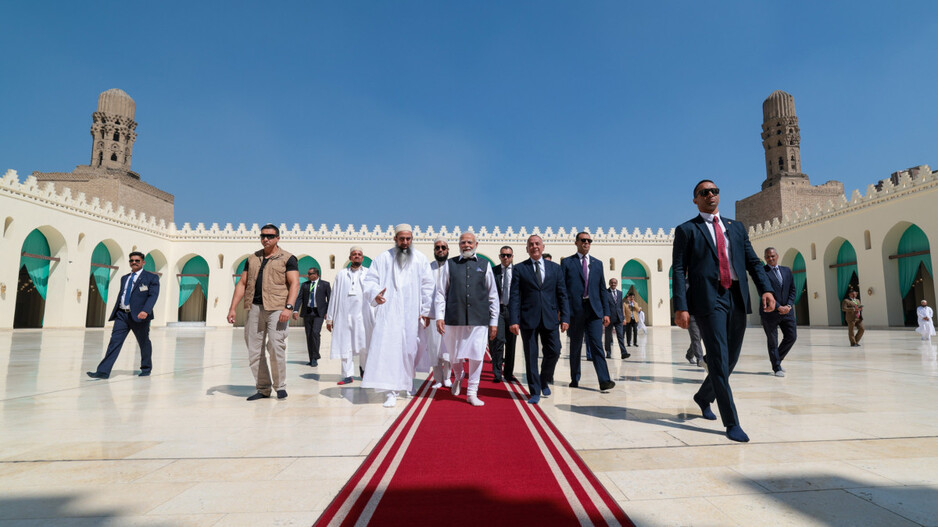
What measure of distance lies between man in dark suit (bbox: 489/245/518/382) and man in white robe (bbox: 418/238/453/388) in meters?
0.66

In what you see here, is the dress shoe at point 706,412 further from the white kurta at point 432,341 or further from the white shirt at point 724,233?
the white kurta at point 432,341

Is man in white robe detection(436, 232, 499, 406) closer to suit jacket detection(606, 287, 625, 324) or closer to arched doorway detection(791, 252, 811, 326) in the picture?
suit jacket detection(606, 287, 625, 324)

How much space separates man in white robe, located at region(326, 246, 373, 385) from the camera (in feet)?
20.2

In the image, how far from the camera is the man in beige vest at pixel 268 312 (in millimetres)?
4809

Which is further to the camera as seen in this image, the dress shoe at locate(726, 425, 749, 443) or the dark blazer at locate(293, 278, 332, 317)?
the dark blazer at locate(293, 278, 332, 317)

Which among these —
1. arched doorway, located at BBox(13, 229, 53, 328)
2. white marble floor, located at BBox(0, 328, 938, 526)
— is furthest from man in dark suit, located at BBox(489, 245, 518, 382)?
arched doorway, located at BBox(13, 229, 53, 328)

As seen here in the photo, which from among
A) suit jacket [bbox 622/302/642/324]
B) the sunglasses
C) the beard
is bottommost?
suit jacket [bbox 622/302/642/324]

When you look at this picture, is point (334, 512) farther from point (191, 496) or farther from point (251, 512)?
point (191, 496)

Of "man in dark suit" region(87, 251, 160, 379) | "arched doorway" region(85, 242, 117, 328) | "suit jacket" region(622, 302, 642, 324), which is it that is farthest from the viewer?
"arched doorway" region(85, 242, 117, 328)

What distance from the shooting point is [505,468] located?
259cm

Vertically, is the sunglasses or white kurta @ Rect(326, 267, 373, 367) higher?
the sunglasses

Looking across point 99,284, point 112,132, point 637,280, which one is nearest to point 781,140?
point 637,280

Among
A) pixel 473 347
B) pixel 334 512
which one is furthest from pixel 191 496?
pixel 473 347

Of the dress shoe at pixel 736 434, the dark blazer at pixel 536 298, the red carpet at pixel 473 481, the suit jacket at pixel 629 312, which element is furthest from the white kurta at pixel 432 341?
the suit jacket at pixel 629 312
